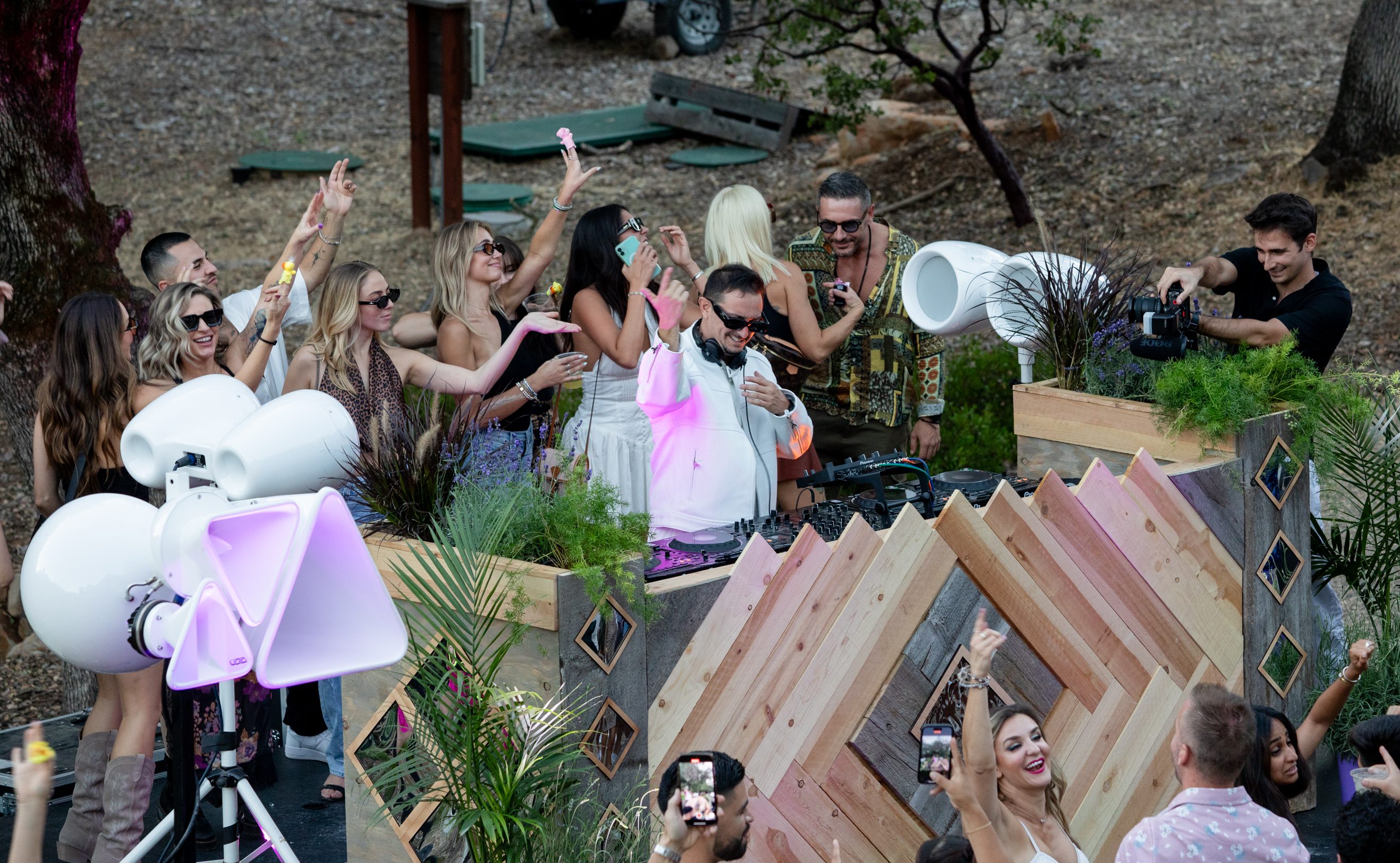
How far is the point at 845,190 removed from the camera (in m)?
5.30

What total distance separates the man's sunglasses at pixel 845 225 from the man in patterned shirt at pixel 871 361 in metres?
0.10

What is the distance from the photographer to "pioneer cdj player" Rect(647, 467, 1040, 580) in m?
3.81

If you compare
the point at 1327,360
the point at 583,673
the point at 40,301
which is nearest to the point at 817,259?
the point at 1327,360

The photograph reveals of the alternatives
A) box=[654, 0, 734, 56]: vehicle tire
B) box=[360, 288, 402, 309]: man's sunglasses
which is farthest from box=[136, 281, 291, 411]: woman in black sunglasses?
box=[654, 0, 734, 56]: vehicle tire

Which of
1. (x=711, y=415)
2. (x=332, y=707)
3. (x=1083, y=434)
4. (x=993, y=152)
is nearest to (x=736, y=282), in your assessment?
(x=711, y=415)

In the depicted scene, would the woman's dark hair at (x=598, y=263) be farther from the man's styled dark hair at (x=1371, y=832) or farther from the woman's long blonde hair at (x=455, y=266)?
the man's styled dark hair at (x=1371, y=832)

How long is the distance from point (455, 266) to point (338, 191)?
0.58m

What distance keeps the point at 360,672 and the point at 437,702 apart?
38 cm

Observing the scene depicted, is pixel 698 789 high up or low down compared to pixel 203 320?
down

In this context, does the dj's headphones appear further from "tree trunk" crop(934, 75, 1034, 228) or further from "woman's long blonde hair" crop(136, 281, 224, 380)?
"tree trunk" crop(934, 75, 1034, 228)

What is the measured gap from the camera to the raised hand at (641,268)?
4727 mm

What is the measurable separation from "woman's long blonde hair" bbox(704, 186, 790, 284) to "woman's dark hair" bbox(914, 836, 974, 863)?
2429 millimetres

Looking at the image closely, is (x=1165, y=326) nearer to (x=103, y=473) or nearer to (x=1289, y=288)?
(x=1289, y=288)

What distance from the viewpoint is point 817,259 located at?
18.3ft
